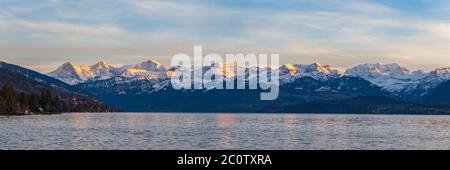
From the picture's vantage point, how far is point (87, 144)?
111 m
